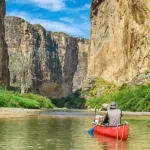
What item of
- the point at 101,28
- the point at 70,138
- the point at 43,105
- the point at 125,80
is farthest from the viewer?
the point at 101,28

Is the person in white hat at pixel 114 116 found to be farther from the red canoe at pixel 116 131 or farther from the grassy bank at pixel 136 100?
the grassy bank at pixel 136 100

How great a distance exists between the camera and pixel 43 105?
7094cm

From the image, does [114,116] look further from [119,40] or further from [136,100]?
[119,40]

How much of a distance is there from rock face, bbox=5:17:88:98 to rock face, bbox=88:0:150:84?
61.6 m

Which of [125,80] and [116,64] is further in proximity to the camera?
[116,64]

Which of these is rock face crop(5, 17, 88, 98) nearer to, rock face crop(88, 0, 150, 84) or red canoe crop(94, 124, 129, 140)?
rock face crop(88, 0, 150, 84)

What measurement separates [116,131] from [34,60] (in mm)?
166157

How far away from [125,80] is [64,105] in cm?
3029

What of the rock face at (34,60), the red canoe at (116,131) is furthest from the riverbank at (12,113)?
the rock face at (34,60)

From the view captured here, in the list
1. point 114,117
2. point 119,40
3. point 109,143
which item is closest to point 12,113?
point 114,117

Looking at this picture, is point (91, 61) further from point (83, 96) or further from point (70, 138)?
point (70, 138)

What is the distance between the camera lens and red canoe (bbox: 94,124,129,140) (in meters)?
15.9

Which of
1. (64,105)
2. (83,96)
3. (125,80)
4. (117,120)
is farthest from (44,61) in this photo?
(117,120)

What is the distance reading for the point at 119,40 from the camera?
88.8m
